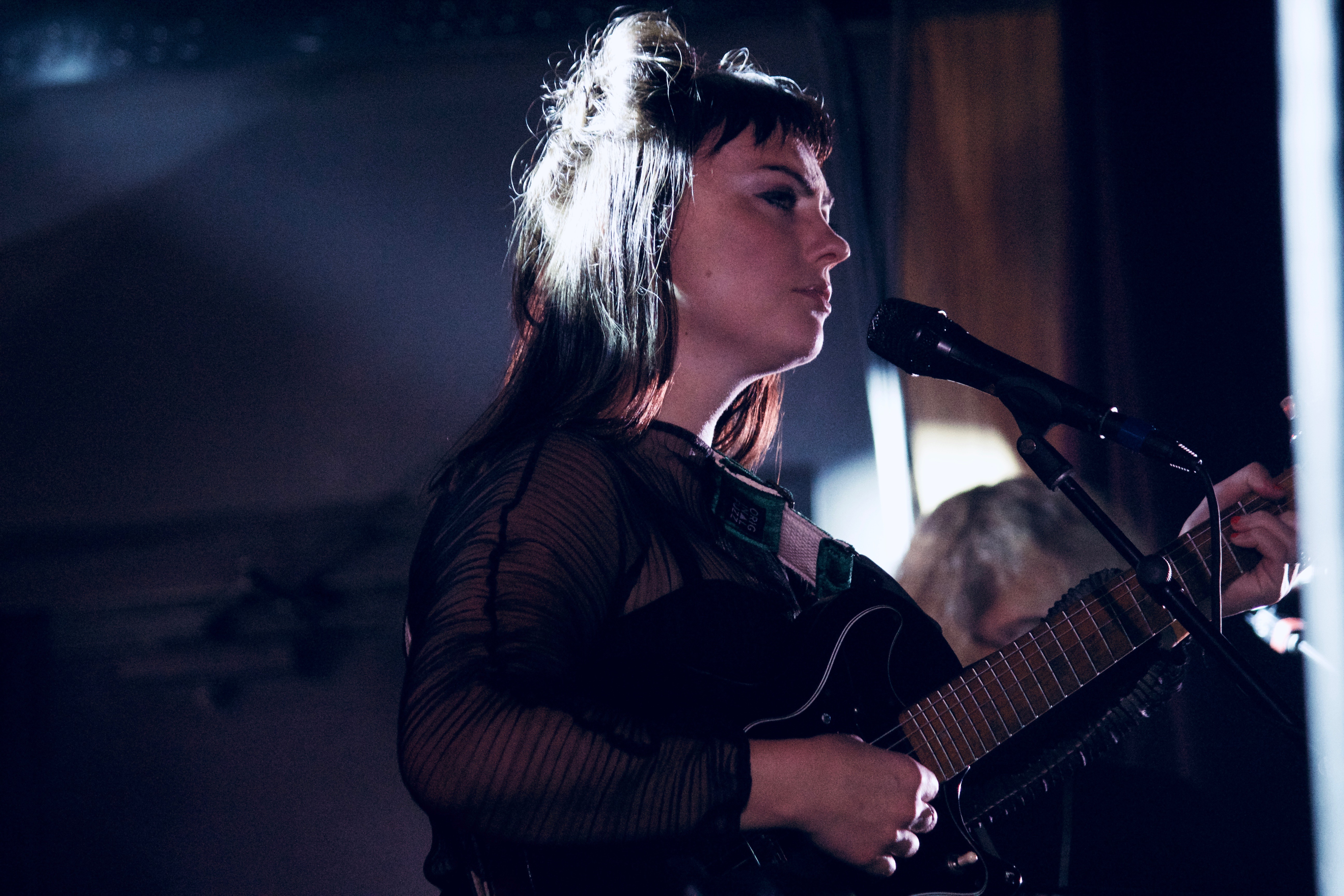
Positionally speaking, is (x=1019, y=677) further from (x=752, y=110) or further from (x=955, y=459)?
(x=955, y=459)

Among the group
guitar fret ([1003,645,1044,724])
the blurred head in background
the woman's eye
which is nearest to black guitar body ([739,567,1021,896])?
guitar fret ([1003,645,1044,724])

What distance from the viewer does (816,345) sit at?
157 cm

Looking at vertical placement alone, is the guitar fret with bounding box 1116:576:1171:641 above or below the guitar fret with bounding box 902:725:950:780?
above

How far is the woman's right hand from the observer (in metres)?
1.03

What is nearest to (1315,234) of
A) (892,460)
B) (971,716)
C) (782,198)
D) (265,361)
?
(892,460)

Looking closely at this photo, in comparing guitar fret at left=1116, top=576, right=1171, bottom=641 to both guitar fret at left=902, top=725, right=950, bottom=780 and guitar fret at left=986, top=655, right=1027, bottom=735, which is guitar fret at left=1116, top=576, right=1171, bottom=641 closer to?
guitar fret at left=986, top=655, right=1027, bottom=735

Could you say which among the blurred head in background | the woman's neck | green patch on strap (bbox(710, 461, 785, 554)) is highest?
the woman's neck

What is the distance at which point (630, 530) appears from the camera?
3.95 ft

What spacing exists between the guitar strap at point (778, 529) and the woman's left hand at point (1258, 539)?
0.51 m

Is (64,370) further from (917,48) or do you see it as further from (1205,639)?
(1205,639)

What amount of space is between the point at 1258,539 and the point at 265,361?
3737mm

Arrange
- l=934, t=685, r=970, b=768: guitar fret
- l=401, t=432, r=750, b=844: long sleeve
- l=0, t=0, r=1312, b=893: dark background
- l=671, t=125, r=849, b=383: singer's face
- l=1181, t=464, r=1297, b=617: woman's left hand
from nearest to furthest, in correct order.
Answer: l=401, t=432, r=750, b=844: long sleeve → l=934, t=685, r=970, b=768: guitar fret → l=1181, t=464, r=1297, b=617: woman's left hand → l=671, t=125, r=849, b=383: singer's face → l=0, t=0, r=1312, b=893: dark background

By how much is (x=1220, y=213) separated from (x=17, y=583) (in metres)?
4.60

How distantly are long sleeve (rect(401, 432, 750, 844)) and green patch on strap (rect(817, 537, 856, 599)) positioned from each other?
46 cm
